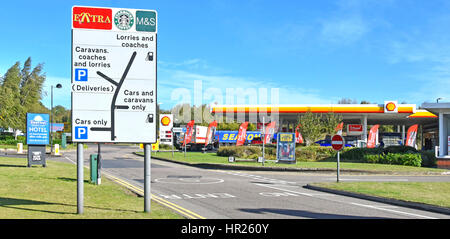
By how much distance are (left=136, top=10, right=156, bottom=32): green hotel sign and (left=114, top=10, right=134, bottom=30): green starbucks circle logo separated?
17 centimetres

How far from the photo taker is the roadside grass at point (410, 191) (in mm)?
13047

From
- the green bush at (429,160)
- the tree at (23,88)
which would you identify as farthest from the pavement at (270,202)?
the tree at (23,88)

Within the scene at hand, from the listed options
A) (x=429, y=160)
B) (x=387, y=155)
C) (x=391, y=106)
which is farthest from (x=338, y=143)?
(x=391, y=106)

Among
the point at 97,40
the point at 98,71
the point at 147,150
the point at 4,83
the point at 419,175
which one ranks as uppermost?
the point at 4,83

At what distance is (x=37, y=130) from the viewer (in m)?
24.2

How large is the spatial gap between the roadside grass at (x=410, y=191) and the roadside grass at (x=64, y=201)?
25.4 feet

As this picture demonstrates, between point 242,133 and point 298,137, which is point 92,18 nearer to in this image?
point 242,133

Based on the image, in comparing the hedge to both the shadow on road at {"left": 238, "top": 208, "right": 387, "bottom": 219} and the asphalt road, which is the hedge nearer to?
the asphalt road

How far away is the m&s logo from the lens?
980cm
